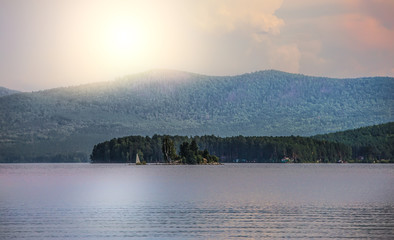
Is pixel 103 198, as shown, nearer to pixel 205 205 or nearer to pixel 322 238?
pixel 205 205

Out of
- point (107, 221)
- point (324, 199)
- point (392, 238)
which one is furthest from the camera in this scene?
point (324, 199)

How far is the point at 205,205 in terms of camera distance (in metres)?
72.7

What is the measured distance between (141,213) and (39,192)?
36120 mm

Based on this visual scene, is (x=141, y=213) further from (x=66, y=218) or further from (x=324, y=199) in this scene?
(x=324, y=199)

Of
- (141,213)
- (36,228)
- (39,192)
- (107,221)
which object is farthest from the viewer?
(39,192)

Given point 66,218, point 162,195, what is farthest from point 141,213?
point 162,195

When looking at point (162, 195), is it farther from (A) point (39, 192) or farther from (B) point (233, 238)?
(B) point (233, 238)

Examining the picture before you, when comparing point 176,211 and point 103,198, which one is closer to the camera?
point 176,211

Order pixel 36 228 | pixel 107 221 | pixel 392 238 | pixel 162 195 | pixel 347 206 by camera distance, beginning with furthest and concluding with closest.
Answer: pixel 162 195 < pixel 347 206 < pixel 107 221 < pixel 36 228 < pixel 392 238

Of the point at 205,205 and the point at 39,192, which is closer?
the point at 205,205

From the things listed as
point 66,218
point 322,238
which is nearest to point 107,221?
point 66,218

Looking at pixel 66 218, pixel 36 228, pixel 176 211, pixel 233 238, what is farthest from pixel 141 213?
pixel 233 238

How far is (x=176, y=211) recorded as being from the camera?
6662 cm

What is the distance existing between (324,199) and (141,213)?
2663cm
